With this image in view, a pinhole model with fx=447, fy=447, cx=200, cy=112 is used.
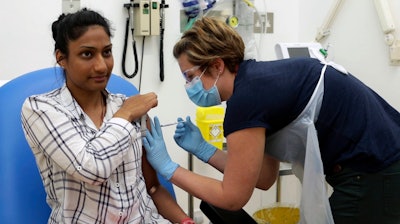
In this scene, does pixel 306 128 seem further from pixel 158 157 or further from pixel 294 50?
pixel 294 50

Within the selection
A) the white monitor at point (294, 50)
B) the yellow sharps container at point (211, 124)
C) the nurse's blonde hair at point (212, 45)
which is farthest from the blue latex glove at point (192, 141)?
the white monitor at point (294, 50)

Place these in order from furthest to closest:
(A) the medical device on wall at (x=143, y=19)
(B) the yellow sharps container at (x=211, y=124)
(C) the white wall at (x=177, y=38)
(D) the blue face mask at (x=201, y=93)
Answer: (B) the yellow sharps container at (x=211, y=124), (A) the medical device on wall at (x=143, y=19), (C) the white wall at (x=177, y=38), (D) the blue face mask at (x=201, y=93)

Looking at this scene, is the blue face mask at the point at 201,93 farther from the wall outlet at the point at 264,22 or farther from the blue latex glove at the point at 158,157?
the wall outlet at the point at 264,22

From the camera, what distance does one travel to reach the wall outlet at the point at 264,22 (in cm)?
308

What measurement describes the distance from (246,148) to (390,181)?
1.59ft

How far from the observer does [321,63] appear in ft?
4.99

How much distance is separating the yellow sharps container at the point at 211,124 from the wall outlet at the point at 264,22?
0.76 metres

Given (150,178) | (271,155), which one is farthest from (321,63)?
(150,178)

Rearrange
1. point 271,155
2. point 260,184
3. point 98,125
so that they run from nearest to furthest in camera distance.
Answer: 1. point 98,125
2. point 271,155
3. point 260,184

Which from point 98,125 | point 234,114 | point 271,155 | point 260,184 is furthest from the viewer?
point 260,184

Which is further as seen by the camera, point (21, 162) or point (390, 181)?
point (21, 162)

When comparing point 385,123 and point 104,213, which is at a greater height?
point 385,123

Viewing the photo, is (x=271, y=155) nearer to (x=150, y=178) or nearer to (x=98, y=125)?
(x=150, y=178)

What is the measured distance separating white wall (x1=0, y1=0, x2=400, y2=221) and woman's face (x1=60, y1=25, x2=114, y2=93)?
102cm
